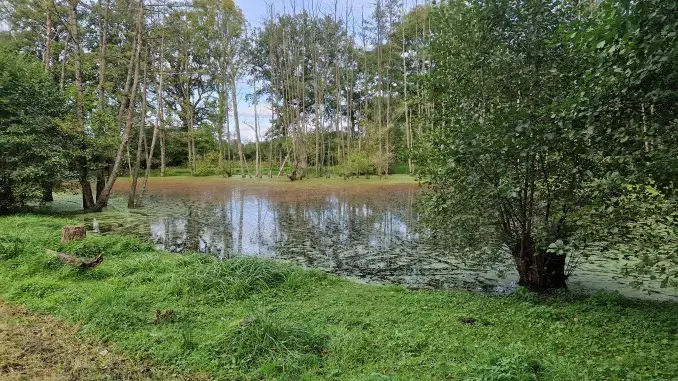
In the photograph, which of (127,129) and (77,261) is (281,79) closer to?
(127,129)

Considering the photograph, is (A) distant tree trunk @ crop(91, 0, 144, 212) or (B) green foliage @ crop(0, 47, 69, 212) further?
(A) distant tree trunk @ crop(91, 0, 144, 212)

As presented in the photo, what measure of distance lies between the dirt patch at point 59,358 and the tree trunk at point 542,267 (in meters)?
4.58

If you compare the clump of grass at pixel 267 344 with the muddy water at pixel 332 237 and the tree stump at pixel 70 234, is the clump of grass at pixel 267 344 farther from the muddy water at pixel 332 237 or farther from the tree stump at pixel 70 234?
the tree stump at pixel 70 234

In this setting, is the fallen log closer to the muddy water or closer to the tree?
the muddy water

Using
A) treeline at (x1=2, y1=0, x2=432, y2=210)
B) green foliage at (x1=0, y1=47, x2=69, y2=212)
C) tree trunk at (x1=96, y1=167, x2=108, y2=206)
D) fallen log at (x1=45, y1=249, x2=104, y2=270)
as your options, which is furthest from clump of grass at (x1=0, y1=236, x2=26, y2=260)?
treeline at (x1=2, y1=0, x2=432, y2=210)

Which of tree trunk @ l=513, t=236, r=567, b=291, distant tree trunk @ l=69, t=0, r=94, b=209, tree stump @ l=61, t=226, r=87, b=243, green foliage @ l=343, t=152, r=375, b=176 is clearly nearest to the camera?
tree trunk @ l=513, t=236, r=567, b=291

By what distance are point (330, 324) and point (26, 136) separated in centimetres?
1161

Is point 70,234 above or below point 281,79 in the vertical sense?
below

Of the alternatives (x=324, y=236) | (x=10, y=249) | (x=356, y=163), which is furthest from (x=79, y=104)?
(x=356, y=163)

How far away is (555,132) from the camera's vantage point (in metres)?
3.87

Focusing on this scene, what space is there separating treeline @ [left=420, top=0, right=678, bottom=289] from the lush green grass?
723mm

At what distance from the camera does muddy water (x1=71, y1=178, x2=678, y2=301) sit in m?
6.77

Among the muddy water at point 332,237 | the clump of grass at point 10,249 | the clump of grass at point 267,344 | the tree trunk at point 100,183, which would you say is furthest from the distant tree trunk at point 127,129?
the clump of grass at point 267,344

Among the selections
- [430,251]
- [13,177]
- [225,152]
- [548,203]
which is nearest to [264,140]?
[225,152]
